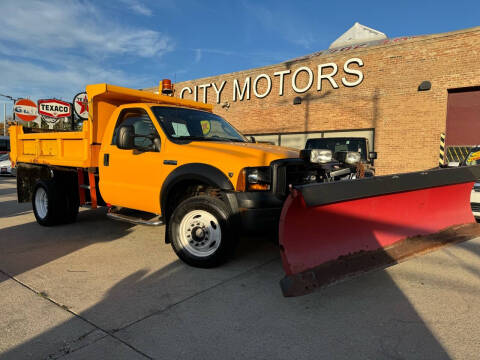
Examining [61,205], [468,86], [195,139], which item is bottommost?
[61,205]

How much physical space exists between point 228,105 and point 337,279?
15.7 m

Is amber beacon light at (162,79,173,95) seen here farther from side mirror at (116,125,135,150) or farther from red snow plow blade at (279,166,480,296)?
red snow plow blade at (279,166,480,296)

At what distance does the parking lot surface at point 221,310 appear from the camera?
233 centimetres

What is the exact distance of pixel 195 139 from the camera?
4.45 meters

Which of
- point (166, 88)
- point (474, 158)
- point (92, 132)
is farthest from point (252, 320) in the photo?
point (474, 158)

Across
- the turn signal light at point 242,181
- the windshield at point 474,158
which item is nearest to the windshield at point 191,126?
the turn signal light at point 242,181

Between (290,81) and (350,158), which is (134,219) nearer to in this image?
(350,158)

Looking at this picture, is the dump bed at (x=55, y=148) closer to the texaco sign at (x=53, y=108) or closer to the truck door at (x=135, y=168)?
the truck door at (x=135, y=168)

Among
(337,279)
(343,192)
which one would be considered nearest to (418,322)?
(337,279)

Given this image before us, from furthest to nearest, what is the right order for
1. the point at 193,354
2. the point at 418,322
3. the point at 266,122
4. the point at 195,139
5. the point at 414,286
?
the point at 266,122 → the point at 195,139 → the point at 414,286 → the point at 418,322 → the point at 193,354

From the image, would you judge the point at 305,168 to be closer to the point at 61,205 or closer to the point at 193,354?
the point at 193,354

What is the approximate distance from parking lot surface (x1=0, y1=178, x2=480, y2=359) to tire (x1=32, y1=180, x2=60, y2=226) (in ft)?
4.69

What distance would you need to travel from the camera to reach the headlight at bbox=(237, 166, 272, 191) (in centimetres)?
357

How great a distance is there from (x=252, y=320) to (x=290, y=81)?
46.8ft
